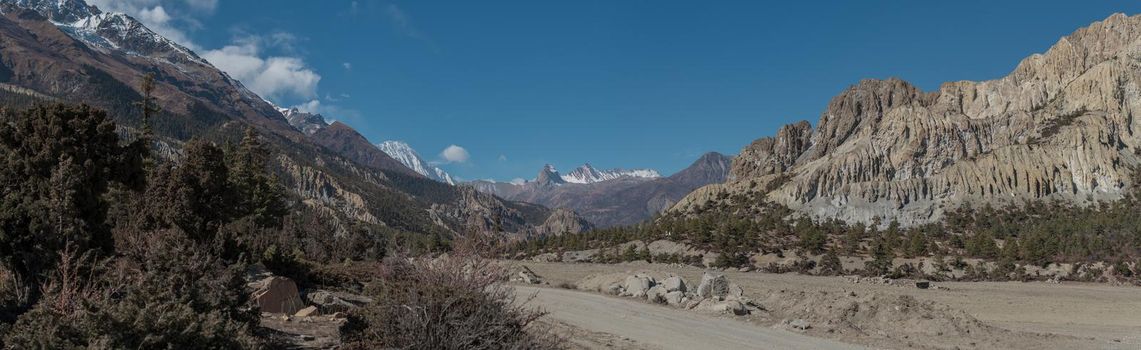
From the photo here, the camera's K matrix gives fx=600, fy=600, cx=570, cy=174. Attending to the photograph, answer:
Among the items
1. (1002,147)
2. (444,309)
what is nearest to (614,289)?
(444,309)

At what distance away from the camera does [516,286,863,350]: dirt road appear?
17078mm

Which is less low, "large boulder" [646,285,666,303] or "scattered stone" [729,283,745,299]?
"scattered stone" [729,283,745,299]

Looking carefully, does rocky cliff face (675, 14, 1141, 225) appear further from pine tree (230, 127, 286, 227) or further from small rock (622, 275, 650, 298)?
pine tree (230, 127, 286, 227)

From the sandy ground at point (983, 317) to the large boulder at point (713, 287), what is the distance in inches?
71.0

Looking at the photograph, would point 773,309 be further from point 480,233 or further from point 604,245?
point 604,245

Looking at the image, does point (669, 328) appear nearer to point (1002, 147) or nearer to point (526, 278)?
point (526, 278)

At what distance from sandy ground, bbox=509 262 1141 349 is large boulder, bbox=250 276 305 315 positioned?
7264 mm

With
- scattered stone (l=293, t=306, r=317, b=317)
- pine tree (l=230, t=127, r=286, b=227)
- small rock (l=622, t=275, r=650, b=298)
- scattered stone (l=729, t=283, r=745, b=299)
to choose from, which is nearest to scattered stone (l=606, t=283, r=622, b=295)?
small rock (l=622, t=275, r=650, b=298)

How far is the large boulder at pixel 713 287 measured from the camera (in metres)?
26.8

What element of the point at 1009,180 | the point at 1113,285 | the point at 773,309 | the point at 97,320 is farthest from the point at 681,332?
the point at 1009,180

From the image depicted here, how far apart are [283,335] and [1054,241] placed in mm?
63864

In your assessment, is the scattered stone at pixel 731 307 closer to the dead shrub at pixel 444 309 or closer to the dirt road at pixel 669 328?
the dirt road at pixel 669 328

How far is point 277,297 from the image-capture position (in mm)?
15328

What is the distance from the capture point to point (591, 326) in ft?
64.6
